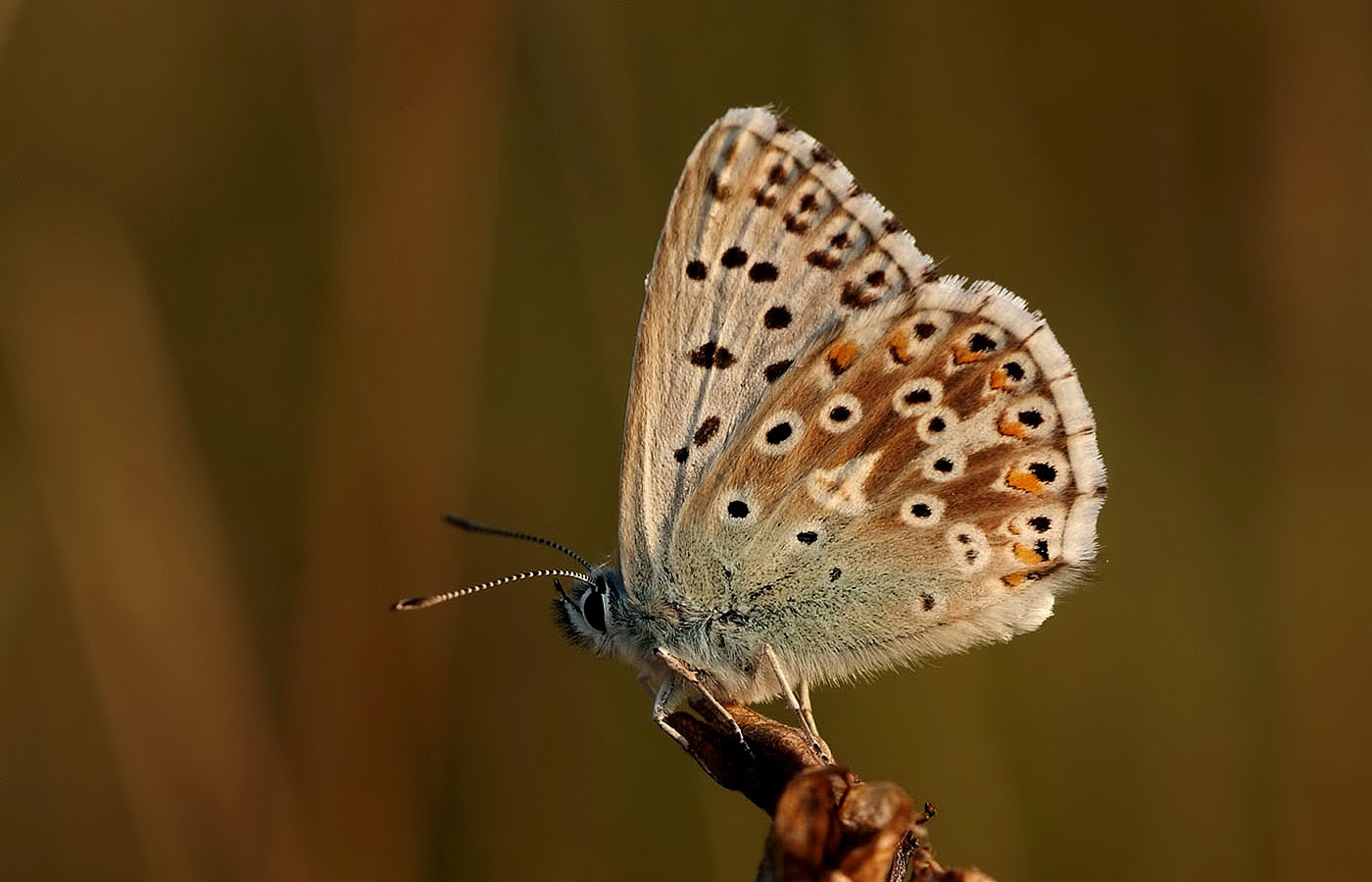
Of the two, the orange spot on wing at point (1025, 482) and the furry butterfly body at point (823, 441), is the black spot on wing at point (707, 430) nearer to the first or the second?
the furry butterfly body at point (823, 441)

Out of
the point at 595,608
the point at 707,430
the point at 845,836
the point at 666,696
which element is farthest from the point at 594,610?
the point at 845,836

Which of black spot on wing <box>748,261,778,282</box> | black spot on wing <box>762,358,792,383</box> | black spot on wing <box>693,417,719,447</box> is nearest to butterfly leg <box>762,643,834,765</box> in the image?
black spot on wing <box>693,417,719,447</box>

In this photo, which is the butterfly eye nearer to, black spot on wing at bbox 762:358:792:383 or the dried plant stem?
black spot on wing at bbox 762:358:792:383

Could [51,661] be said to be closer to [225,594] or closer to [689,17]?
[225,594]

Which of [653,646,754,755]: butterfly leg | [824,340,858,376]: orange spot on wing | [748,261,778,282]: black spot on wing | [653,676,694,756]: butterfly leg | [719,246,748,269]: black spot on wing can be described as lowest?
[653,676,694,756]: butterfly leg

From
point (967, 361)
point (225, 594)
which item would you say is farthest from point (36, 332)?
point (967, 361)

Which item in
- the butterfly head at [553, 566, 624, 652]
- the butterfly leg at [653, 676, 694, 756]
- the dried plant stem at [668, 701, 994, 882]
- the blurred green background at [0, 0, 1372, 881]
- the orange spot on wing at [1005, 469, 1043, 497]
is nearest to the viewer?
the dried plant stem at [668, 701, 994, 882]
